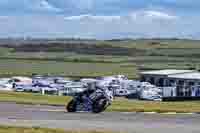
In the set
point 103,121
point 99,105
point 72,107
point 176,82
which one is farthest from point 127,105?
point 176,82

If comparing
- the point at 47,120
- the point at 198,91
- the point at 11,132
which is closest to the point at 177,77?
the point at 198,91

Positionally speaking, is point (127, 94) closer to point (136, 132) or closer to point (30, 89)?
point (30, 89)

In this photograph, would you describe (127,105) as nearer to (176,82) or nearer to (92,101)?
(92,101)

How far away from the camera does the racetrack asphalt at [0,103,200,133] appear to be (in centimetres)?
2200

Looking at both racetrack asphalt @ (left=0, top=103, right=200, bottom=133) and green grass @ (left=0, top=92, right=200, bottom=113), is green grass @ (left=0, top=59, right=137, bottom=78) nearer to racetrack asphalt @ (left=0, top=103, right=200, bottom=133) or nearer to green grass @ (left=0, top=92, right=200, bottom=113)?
green grass @ (left=0, top=92, right=200, bottom=113)

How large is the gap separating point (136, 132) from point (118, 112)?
9.55 meters

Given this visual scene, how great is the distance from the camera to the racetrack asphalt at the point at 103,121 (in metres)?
22.0

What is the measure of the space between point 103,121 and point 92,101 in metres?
4.38

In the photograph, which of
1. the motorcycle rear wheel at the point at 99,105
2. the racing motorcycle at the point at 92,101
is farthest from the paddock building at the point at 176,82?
the motorcycle rear wheel at the point at 99,105

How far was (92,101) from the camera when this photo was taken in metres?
29.0

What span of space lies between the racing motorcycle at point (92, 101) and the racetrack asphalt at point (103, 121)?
Answer: 46 cm

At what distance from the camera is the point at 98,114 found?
28344mm

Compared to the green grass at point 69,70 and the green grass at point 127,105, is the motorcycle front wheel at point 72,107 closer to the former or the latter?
the green grass at point 127,105

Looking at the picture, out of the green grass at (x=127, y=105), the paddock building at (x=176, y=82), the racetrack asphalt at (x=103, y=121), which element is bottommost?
the paddock building at (x=176, y=82)
